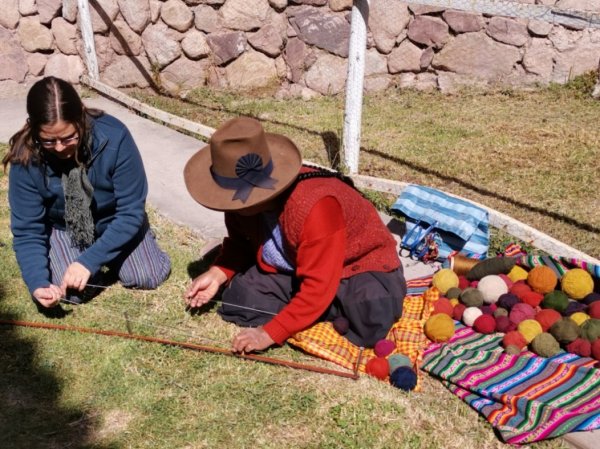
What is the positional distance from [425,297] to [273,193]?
1.22 m

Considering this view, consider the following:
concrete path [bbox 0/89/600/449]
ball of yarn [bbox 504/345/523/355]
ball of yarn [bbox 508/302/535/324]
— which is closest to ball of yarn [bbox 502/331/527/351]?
ball of yarn [bbox 504/345/523/355]

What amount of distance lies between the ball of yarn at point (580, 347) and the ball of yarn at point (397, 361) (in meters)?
0.74

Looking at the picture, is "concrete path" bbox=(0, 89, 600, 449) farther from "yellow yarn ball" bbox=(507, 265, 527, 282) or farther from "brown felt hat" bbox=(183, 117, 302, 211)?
"brown felt hat" bbox=(183, 117, 302, 211)

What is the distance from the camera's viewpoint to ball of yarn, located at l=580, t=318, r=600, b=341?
10.2 feet

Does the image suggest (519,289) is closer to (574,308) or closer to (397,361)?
(574,308)

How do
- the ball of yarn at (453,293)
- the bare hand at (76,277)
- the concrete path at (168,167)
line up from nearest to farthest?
the bare hand at (76,277) < the ball of yarn at (453,293) < the concrete path at (168,167)

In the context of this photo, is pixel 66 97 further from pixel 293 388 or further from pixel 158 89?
pixel 158 89

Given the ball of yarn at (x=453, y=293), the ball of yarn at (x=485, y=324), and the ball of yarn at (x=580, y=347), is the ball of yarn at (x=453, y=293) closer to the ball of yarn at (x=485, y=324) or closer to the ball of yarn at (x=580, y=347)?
the ball of yarn at (x=485, y=324)

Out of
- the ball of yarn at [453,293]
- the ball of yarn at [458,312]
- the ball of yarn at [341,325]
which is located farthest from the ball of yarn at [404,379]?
the ball of yarn at [453,293]

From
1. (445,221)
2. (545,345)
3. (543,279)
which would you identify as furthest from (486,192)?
(545,345)

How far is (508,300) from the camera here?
3436mm

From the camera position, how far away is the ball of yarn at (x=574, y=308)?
334cm

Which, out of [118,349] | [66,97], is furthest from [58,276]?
[66,97]

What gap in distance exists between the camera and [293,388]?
9.73 ft
